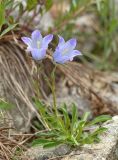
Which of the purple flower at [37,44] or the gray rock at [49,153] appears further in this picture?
the gray rock at [49,153]

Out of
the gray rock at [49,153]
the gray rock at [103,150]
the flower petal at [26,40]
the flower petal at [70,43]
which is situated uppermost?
the flower petal at [26,40]

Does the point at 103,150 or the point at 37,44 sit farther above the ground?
the point at 37,44

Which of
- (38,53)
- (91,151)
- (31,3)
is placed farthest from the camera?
(31,3)

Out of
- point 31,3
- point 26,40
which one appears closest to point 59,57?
point 26,40

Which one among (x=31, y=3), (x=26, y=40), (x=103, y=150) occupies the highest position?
(x=31, y=3)

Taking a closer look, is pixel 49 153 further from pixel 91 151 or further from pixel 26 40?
pixel 26 40

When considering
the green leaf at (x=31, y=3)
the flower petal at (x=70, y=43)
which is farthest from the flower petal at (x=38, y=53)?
the green leaf at (x=31, y=3)

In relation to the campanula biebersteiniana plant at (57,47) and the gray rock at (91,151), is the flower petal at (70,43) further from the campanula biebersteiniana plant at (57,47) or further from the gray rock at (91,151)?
the gray rock at (91,151)
